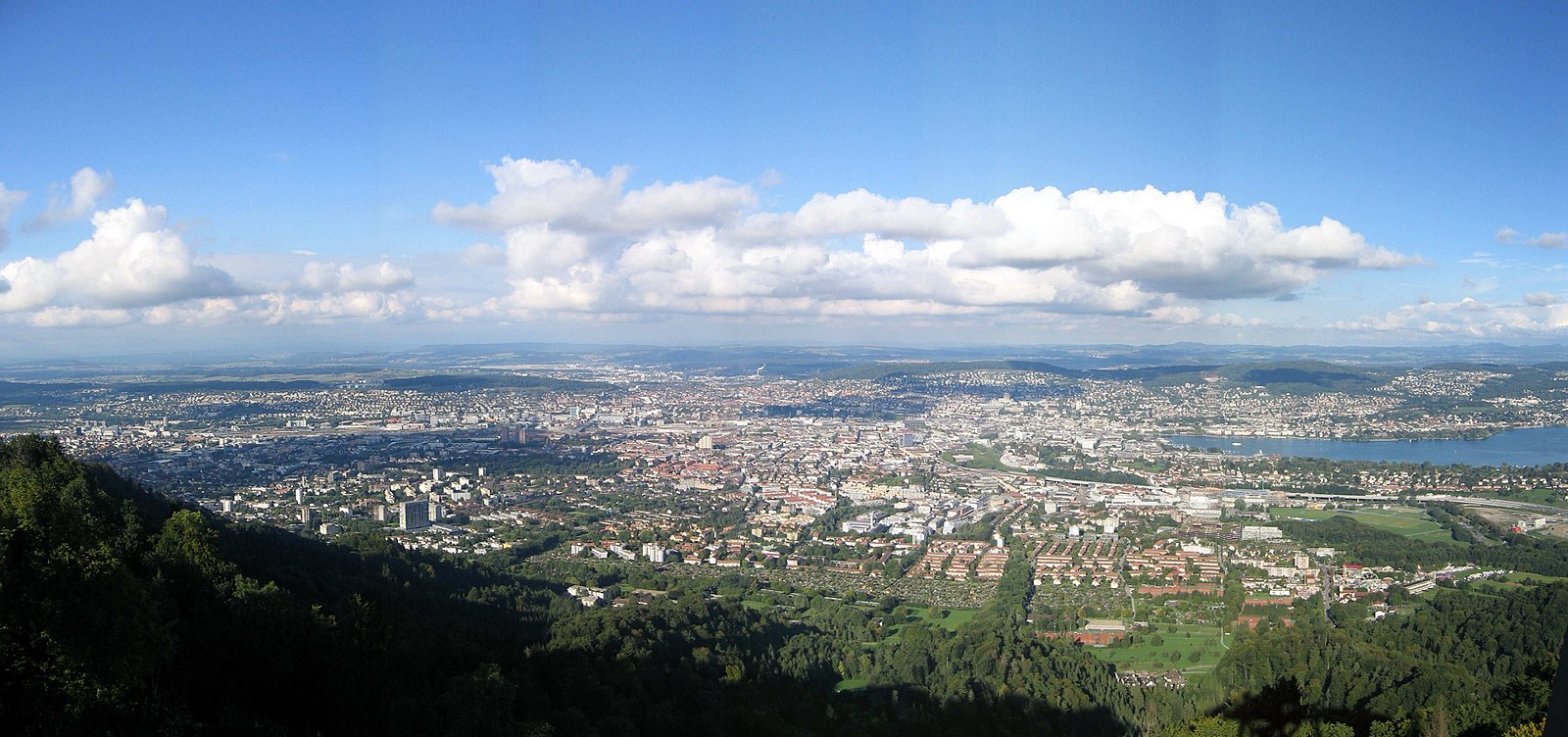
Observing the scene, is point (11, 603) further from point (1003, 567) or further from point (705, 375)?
point (705, 375)

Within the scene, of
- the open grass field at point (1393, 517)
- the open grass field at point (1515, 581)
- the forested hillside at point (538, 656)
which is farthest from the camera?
the open grass field at point (1393, 517)

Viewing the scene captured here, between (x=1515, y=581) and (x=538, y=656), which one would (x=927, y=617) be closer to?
(x=538, y=656)

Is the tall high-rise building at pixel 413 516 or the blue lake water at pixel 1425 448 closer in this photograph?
the tall high-rise building at pixel 413 516

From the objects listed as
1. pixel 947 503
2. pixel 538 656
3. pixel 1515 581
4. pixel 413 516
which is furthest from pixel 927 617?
pixel 413 516

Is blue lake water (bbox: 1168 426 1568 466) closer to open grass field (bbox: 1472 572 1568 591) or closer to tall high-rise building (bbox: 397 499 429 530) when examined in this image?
open grass field (bbox: 1472 572 1568 591)

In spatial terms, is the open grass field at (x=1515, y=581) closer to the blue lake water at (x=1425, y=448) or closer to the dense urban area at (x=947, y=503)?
the dense urban area at (x=947, y=503)

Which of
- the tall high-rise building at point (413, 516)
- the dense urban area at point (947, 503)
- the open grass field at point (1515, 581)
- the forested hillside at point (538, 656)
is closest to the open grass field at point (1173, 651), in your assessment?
the dense urban area at point (947, 503)

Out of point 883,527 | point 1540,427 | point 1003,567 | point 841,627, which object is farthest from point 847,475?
point 1540,427
